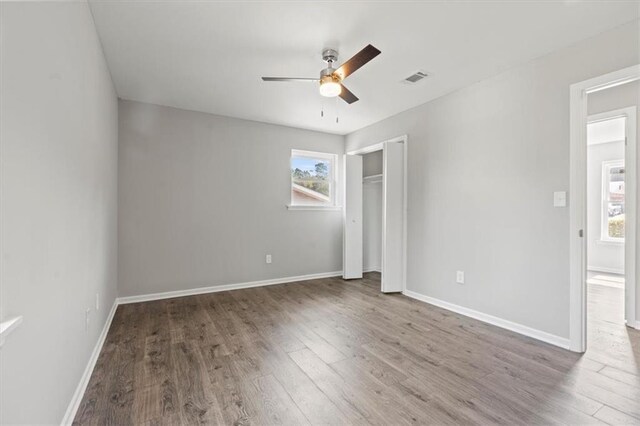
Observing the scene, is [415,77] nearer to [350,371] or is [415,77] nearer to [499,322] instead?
[499,322]

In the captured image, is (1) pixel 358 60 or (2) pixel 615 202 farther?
(2) pixel 615 202

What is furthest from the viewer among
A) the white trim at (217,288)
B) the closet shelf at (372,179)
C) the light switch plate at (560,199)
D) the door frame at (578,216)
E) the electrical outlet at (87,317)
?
the closet shelf at (372,179)

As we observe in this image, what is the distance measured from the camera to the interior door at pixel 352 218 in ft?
16.5

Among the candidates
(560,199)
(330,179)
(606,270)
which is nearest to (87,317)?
(560,199)

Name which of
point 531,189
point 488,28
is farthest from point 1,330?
point 531,189

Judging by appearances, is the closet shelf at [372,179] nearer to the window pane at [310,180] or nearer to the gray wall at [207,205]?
the window pane at [310,180]

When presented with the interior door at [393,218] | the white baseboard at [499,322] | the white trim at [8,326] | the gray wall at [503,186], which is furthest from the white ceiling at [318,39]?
the white baseboard at [499,322]

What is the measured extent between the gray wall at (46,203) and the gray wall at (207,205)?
1.69 meters

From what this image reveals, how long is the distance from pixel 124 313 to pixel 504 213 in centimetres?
428

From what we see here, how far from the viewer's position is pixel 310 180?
5184mm

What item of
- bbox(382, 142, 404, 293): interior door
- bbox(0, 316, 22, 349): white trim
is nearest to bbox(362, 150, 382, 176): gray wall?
bbox(382, 142, 404, 293): interior door

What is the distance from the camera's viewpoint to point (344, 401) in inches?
70.1

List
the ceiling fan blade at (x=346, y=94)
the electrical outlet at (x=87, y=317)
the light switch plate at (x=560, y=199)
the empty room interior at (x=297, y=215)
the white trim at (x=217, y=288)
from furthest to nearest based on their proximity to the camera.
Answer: the white trim at (x=217, y=288) → the ceiling fan blade at (x=346, y=94) → the light switch plate at (x=560, y=199) → the electrical outlet at (x=87, y=317) → the empty room interior at (x=297, y=215)

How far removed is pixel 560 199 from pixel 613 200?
15.6 feet
